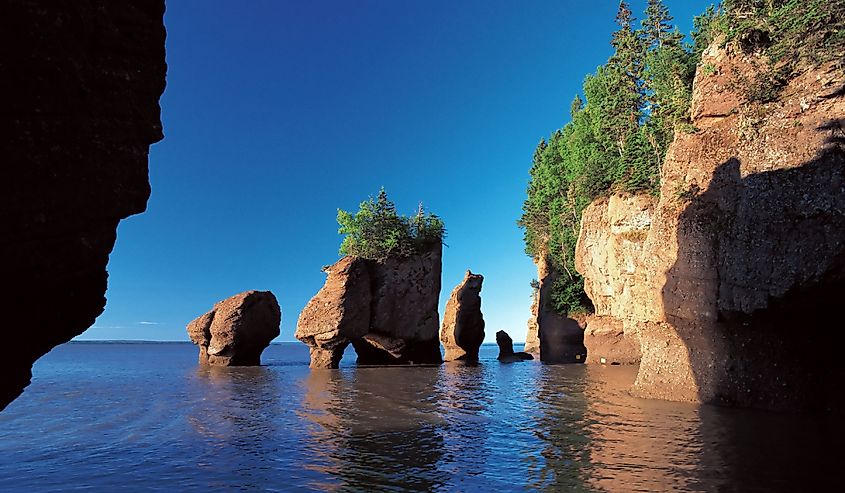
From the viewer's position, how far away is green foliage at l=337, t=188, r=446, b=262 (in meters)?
37.6

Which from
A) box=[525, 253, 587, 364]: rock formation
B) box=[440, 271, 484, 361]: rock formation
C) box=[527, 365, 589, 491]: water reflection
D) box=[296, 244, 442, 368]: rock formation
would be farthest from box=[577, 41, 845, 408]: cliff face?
box=[440, 271, 484, 361]: rock formation

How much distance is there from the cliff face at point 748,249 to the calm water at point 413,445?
1.34 metres

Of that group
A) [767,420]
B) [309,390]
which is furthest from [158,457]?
[767,420]

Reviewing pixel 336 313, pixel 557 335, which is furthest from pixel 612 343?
pixel 336 313

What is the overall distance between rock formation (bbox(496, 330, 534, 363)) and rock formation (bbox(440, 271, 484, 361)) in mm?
3948

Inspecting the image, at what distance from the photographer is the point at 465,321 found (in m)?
42.6

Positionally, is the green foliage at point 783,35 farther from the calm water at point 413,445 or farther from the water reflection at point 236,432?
the water reflection at point 236,432

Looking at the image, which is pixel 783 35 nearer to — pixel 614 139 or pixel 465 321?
pixel 614 139

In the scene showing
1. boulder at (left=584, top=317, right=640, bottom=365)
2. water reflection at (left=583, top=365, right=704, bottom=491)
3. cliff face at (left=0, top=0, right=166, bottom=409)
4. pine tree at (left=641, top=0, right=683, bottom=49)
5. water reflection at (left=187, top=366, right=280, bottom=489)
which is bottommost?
water reflection at (left=187, top=366, right=280, bottom=489)

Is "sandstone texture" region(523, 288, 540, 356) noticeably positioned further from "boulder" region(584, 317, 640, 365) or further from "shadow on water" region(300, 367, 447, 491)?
"shadow on water" region(300, 367, 447, 491)

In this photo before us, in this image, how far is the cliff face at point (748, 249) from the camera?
12.4 metres

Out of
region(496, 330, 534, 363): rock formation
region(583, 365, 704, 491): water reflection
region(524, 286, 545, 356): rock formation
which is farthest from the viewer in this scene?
region(524, 286, 545, 356): rock formation

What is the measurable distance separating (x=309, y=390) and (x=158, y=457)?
11.5 meters

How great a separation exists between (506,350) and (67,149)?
4679 centimetres
